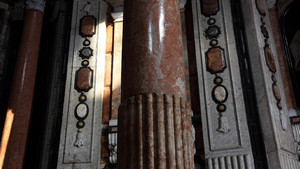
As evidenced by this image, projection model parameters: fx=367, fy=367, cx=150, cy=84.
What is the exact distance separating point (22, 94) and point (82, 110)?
144cm

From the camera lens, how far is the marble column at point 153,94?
3.09m

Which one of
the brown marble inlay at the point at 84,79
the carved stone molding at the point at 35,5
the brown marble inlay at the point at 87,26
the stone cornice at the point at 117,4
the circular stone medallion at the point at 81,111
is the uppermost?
the carved stone molding at the point at 35,5

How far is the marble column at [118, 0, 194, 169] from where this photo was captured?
3094 millimetres

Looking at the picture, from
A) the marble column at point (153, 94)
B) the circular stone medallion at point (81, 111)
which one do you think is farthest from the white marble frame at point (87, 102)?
the marble column at point (153, 94)

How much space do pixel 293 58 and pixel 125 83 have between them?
5.10m

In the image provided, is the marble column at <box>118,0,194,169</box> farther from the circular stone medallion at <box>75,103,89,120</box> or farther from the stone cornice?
the stone cornice

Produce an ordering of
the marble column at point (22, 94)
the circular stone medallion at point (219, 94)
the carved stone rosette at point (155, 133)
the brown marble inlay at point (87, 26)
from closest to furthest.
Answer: the carved stone rosette at point (155, 133), the circular stone medallion at point (219, 94), the marble column at point (22, 94), the brown marble inlay at point (87, 26)

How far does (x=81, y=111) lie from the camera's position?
7172 mm

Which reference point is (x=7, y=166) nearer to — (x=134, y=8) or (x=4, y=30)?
(x=4, y=30)

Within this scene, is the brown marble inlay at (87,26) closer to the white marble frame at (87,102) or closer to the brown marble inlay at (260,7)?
the white marble frame at (87,102)

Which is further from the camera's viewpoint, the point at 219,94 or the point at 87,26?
the point at 87,26

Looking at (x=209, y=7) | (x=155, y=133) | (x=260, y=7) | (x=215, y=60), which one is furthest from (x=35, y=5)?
(x=155, y=133)

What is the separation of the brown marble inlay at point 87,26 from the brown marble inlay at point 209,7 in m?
2.40

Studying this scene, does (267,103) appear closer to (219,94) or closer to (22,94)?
(219,94)
